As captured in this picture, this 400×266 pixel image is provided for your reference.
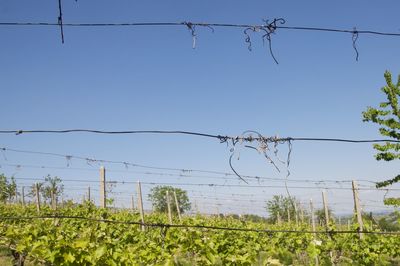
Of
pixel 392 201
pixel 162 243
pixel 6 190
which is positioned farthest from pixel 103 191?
pixel 6 190

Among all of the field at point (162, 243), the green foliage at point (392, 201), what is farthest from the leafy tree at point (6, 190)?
Answer: the green foliage at point (392, 201)

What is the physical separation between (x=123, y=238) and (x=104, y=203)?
1134mm

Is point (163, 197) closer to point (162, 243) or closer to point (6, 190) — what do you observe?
point (6, 190)

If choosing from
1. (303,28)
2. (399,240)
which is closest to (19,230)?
(303,28)

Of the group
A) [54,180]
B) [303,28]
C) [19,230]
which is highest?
[54,180]

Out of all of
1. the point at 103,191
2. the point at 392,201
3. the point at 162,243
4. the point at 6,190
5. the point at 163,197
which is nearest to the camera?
the point at 162,243

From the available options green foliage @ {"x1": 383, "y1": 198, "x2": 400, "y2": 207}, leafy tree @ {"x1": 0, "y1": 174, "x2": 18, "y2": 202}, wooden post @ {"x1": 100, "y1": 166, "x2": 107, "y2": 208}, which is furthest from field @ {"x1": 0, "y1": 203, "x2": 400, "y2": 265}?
leafy tree @ {"x1": 0, "y1": 174, "x2": 18, "y2": 202}

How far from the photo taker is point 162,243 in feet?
16.1

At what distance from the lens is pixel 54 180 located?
48906 millimetres

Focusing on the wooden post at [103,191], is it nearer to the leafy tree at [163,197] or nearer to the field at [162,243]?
the field at [162,243]

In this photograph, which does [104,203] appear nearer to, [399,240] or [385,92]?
[385,92]

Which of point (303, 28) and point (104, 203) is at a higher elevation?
point (303, 28)

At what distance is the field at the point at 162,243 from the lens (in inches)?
182

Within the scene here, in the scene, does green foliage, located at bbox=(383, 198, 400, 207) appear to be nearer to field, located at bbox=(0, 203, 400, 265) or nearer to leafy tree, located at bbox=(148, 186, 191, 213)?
field, located at bbox=(0, 203, 400, 265)
